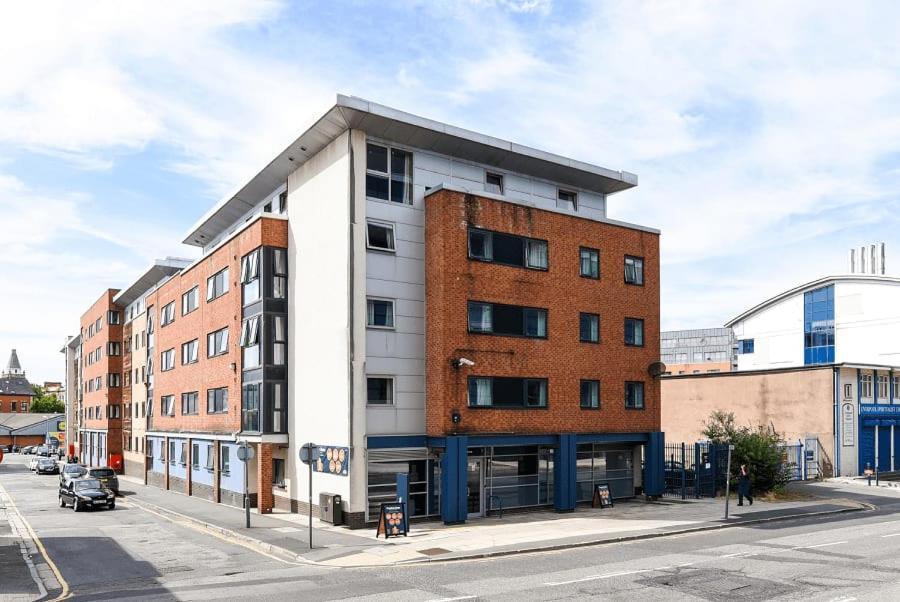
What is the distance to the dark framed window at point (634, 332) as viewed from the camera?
3522cm

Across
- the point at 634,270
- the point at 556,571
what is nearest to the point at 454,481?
the point at 556,571

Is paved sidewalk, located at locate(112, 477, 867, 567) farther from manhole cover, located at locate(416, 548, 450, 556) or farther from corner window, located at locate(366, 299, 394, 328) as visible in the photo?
corner window, located at locate(366, 299, 394, 328)

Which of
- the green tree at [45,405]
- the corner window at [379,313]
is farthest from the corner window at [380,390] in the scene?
the green tree at [45,405]

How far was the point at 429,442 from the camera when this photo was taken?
28.8 metres

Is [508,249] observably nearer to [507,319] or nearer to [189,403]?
[507,319]

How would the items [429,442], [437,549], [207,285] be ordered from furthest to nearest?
[207,285], [429,442], [437,549]

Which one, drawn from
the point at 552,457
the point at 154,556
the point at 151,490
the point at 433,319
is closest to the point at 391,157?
the point at 433,319

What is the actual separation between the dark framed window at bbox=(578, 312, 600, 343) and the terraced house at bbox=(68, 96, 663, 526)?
9 cm

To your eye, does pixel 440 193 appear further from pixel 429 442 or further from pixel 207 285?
pixel 207 285

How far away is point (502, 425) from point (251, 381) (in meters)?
11.1

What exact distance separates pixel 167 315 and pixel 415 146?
2610 cm

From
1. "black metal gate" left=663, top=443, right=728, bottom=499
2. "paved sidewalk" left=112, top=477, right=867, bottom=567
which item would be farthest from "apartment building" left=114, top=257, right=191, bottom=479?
"black metal gate" left=663, top=443, right=728, bottom=499

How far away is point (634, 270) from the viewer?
35.6 m

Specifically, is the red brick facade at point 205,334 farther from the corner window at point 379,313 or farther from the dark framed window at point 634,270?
the dark framed window at point 634,270
